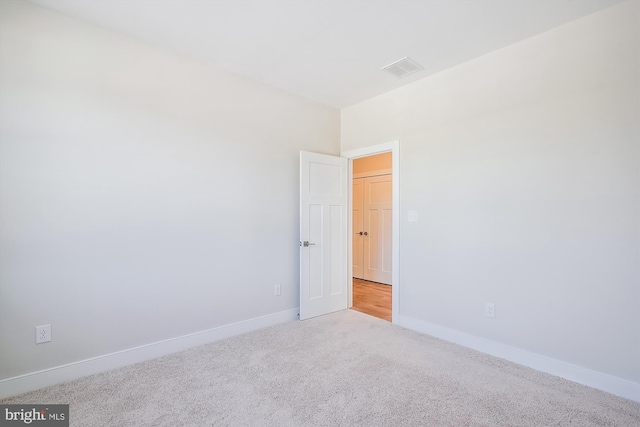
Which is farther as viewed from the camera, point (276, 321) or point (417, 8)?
point (276, 321)

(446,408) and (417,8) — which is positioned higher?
(417,8)

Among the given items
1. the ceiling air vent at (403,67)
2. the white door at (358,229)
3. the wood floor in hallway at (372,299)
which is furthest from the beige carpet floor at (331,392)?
the white door at (358,229)

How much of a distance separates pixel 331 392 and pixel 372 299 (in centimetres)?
241

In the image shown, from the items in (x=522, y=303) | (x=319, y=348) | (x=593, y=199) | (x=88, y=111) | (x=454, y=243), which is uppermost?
(x=88, y=111)

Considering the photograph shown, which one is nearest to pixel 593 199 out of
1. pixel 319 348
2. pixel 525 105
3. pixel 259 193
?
pixel 525 105

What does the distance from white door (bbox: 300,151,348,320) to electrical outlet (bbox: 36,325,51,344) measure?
7.09ft

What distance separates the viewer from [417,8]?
201 centimetres

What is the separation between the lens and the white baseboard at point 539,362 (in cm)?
194

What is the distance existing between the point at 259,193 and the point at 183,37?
1538mm

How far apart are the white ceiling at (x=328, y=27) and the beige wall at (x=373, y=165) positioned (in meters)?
2.36

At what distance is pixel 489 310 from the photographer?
257cm

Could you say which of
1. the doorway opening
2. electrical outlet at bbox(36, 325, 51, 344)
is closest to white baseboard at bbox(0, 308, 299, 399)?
electrical outlet at bbox(36, 325, 51, 344)

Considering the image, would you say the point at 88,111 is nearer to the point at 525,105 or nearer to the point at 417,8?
the point at 417,8

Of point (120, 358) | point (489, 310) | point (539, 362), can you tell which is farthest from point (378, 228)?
point (120, 358)
